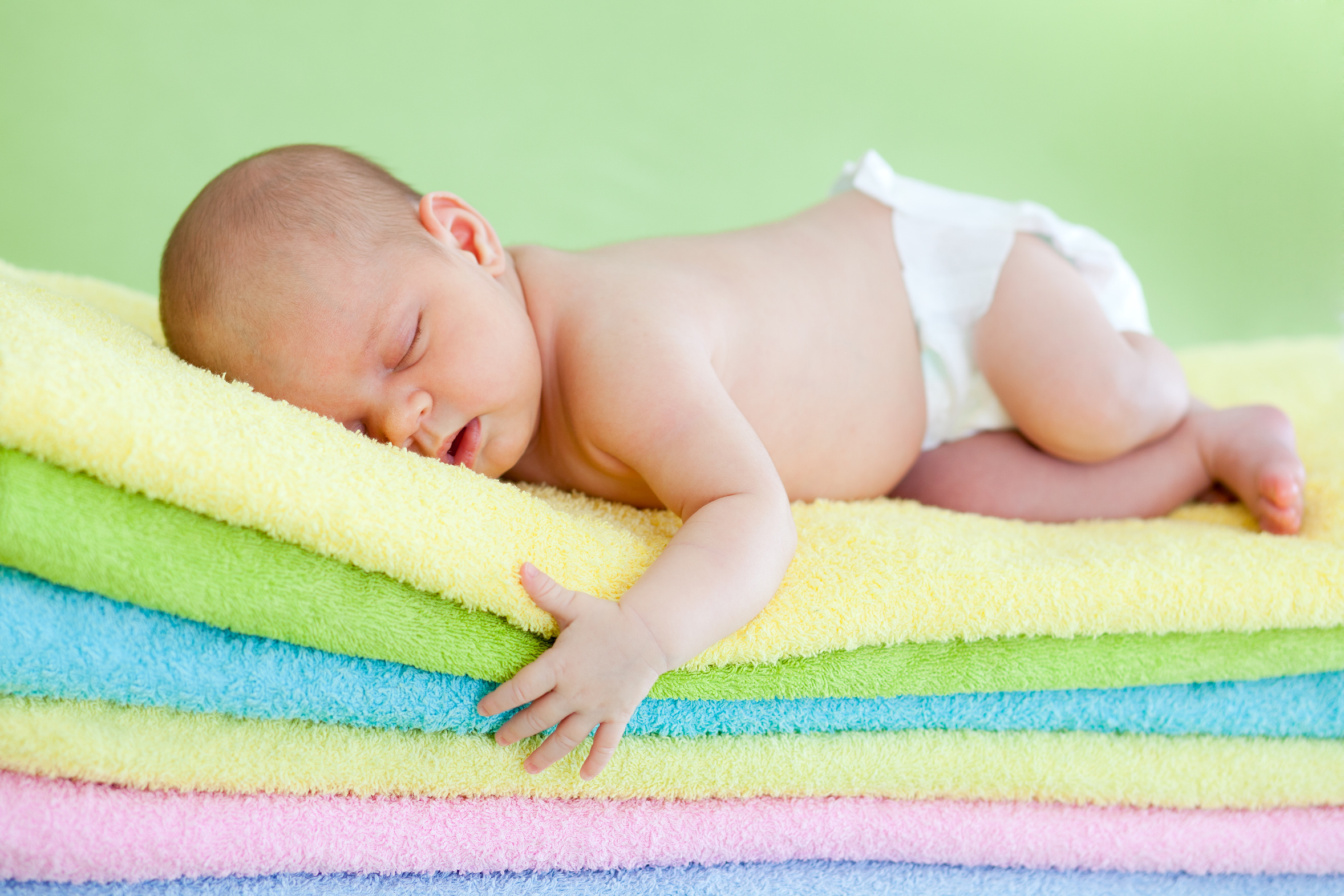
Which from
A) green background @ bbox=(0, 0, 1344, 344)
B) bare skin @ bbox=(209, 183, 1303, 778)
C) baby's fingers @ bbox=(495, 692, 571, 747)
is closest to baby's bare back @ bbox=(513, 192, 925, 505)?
bare skin @ bbox=(209, 183, 1303, 778)

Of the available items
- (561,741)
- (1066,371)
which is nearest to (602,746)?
(561,741)

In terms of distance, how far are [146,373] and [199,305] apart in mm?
157

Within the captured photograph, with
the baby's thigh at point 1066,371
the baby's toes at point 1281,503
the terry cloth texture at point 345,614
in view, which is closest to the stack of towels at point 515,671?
the terry cloth texture at point 345,614

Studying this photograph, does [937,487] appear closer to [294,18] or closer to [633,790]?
[633,790]

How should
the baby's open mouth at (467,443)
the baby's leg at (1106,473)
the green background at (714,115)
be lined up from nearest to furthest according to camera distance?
the baby's open mouth at (467,443) → the baby's leg at (1106,473) → the green background at (714,115)

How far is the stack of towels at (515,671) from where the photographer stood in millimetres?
523

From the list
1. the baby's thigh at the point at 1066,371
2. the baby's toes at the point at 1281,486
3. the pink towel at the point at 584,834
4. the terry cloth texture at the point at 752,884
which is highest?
the baby's thigh at the point at 1066,371

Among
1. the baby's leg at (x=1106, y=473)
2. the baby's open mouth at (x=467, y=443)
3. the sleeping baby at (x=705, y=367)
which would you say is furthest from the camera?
the baby's leg at (x=1106, y=473)

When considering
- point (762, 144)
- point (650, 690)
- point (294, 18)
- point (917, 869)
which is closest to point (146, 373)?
point (650, 690)

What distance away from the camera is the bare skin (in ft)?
1.89

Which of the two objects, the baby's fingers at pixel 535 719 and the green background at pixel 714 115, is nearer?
the baby's fingers at pixel 535 719

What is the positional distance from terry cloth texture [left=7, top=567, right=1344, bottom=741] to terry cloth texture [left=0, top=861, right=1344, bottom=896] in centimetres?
10

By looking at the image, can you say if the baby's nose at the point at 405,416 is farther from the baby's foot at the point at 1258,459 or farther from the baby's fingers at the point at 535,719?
the baby's foot at the point at 1258,459

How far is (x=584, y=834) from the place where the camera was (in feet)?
1.99
